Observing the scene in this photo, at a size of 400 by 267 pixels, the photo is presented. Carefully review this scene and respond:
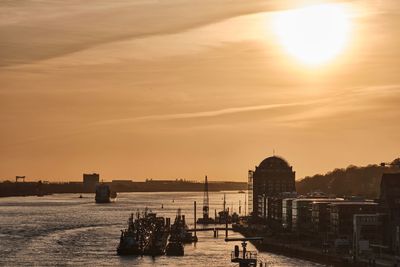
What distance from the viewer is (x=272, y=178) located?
18862 cm

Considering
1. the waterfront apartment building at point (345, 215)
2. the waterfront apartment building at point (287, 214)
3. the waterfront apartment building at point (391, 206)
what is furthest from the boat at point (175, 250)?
the waterfront apartment building at point (287, 214)

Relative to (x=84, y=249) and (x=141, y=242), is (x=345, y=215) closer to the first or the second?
(x=141, y=242)

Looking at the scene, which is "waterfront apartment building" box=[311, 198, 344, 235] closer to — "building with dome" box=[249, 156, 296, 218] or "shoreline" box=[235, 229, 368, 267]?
"shoreline" box=[235, 229, 368, 267]

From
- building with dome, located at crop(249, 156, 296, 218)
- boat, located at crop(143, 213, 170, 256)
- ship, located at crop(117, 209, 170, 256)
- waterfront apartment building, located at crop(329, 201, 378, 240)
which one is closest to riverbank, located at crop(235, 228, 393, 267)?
waterfront apartment building, located at crop(329, 201, 378, 240)

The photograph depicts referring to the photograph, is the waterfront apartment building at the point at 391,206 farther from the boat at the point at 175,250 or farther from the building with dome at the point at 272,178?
the building with dome at the point at 272,178

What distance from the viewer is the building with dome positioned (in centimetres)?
18712

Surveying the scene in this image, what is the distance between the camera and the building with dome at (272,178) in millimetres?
187125

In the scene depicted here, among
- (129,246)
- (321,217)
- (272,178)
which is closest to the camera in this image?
(129,246)

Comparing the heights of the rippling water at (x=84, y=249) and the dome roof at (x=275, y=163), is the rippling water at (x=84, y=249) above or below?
below

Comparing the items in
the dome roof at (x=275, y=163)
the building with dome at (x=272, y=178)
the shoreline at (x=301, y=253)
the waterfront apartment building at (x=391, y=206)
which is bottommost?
the shoreline at (x=301, y=253)

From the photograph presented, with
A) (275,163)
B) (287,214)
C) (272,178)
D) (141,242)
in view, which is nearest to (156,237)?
(141,242)

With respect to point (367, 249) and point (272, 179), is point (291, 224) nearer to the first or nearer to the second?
point (272, 179)

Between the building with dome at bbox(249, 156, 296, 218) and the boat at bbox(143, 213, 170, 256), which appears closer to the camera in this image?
the boat at bbox(143, 213, 170, 256)

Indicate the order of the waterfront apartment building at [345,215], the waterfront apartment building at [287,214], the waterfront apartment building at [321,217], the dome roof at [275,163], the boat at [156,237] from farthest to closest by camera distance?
the dome roof at [275,163]
the waterfront apartment building at [287,214]
the waterfront apartment building at [321,217]
the waterfront apartment building at [345,215]
the boat at [156,237]
